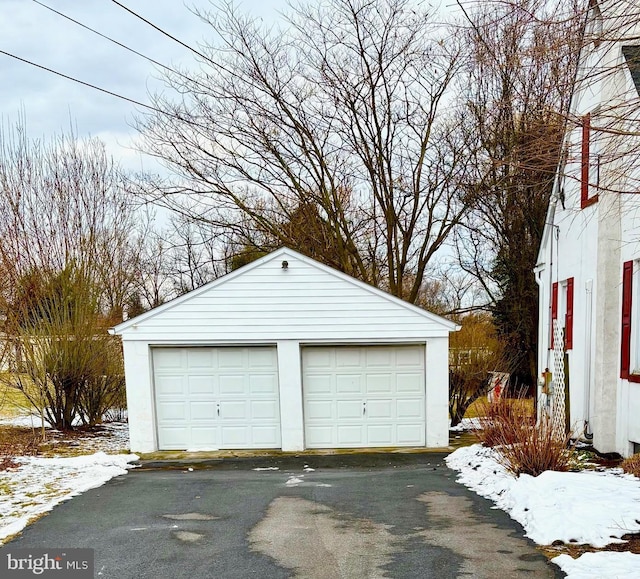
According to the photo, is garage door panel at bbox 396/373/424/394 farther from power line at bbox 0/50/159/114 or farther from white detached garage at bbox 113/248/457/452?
power line at bbox 0/50/159/114

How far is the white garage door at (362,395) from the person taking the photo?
11719 mm

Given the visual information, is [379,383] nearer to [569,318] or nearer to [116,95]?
[569,318]

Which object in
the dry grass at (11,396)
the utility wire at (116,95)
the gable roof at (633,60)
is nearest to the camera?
the gable roof at (633,60)

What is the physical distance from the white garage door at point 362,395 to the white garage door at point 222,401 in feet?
2.73

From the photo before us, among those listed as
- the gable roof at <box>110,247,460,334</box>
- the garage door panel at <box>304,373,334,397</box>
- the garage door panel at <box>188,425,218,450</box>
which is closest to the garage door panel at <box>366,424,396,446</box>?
the garage door panel at <box>304,373,334,397</box>

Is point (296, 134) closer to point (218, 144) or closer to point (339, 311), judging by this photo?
point (218, 144)

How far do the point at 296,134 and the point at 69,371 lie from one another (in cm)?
936

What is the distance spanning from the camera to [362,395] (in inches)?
463

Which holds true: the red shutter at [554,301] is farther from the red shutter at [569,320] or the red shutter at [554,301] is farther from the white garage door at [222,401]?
the white garage door at [222,401]

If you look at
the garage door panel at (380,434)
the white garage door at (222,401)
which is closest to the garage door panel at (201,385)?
the white garage door at (222,401)

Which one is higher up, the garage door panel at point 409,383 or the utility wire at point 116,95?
the utility wire at point 116,95

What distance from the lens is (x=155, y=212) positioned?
20016 millimetres

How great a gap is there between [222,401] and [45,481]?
12.9 ft

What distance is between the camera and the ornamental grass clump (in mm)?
6652
